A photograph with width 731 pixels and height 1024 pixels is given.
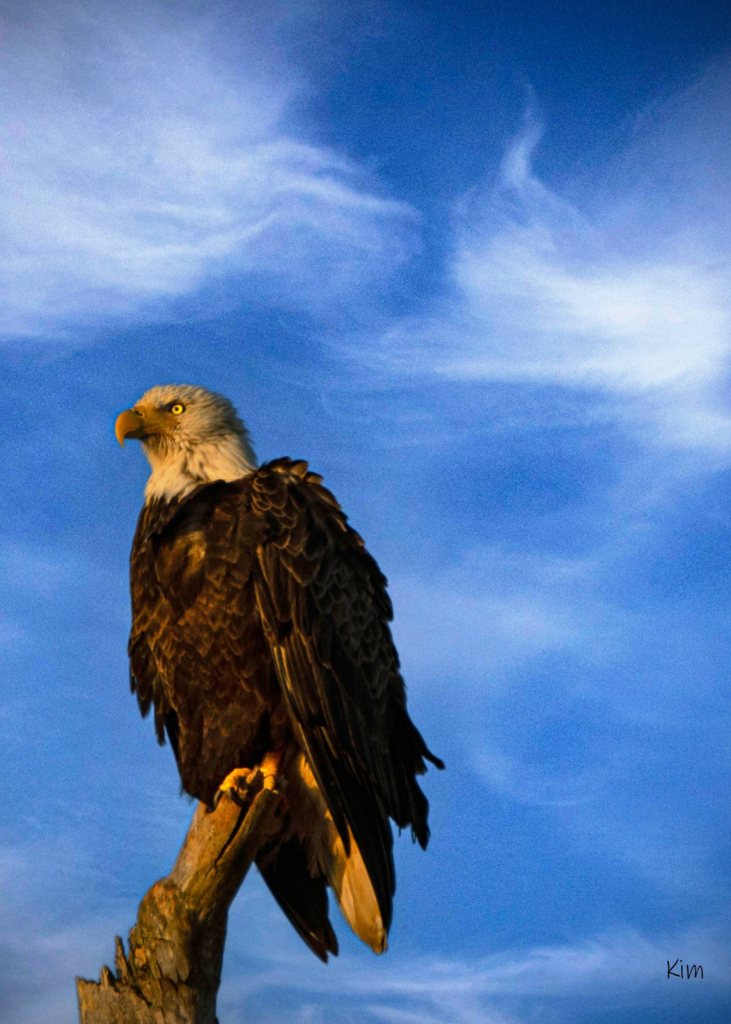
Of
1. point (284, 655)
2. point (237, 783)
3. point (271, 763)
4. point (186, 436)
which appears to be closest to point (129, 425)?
point (186, 436)

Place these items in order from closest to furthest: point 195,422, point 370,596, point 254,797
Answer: point 254,797, point 370,596, point 195,422

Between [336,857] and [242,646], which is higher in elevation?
[242,646]

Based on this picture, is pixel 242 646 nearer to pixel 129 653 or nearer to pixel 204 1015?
pixel 129 653

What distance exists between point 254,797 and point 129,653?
1.27 m

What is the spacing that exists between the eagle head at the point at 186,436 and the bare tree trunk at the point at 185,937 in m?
1.94

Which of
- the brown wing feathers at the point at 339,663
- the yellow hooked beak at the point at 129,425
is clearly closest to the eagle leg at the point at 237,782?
the brown wing feathers at the point at 339,663

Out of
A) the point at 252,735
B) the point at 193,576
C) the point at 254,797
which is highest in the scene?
the point at 193,576

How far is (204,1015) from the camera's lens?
427 cm

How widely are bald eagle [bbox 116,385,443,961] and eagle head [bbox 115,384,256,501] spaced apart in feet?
0.56

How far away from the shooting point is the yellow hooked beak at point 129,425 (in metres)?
6.09

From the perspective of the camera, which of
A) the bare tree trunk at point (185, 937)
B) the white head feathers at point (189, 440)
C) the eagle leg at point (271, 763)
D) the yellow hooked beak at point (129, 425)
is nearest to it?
the bare tree trunk at point (185, 937)

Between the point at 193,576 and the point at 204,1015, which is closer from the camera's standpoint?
the point at 204,1015

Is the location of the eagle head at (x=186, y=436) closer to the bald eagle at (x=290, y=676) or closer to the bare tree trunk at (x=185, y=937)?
the bald eagle at (x=290, y=676)

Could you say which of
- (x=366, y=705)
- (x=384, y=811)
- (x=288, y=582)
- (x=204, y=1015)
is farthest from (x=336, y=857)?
(x=288, y=582)
